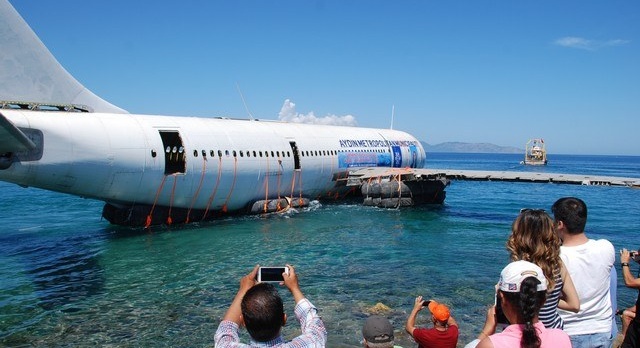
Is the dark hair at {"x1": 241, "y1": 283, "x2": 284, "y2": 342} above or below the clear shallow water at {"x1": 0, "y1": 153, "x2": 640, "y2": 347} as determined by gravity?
above

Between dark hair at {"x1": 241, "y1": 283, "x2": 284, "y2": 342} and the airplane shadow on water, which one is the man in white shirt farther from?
the airplane shadow on water

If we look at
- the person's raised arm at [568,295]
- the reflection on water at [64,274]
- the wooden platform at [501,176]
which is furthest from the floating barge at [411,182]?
the person's raised arm at [568,295]

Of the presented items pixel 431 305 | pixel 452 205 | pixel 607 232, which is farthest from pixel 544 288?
pixel 452 205

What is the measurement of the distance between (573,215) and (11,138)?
1427 centimetres

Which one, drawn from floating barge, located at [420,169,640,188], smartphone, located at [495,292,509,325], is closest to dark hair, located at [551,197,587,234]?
smartphone, located at [495,292,509,325]

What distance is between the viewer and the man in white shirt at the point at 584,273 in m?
5.26

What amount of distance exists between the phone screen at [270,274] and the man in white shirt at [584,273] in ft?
9.50

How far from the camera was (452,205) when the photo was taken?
35.1 m

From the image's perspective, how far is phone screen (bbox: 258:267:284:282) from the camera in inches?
173

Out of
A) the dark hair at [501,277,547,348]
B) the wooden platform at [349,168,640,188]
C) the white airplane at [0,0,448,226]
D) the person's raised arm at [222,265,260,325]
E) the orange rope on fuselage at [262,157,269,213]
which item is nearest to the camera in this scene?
the dark hair at [501,277,547,348]

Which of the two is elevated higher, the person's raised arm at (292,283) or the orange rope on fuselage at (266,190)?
the person's raised arm at (292,283)

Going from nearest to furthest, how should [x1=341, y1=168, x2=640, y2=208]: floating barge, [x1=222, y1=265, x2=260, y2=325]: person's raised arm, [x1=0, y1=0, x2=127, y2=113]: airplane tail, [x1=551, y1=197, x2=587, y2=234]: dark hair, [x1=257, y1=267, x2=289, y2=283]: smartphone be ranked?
[x1=222, y1=265, x2=260, y2=325]: person's raised arm
[x1=257, y1=267, x2=289, y2=283]: smartphone
[x1=551, y1=197, x2=587, y2=234]: dark hair
[x1=0, y1=0, x2=127, y2=113]: airplane tail
[x1=341, y1=168, x2=640, y2=208]: floating barge

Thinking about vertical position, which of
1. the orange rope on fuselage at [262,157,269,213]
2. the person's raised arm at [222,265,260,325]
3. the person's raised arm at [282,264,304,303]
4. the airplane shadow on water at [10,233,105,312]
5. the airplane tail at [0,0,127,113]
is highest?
the airplane tail at [0,0,127,113]

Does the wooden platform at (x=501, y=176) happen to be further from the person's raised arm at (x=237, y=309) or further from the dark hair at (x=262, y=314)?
the dark hair at (x=262, y=314)
